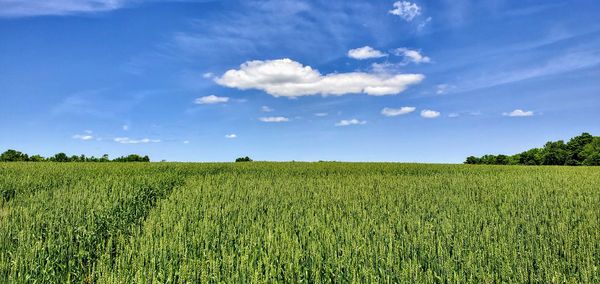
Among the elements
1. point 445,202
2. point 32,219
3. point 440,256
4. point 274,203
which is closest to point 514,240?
point 440,256

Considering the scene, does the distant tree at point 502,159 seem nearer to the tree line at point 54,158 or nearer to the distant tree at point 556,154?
the distant tree at point 556,154

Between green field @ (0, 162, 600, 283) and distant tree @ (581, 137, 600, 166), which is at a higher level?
distant tree @ (581, 137, 600, 166)

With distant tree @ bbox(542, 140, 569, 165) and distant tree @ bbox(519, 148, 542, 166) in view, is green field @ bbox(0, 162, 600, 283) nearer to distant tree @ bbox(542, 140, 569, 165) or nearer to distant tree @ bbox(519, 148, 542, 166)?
distant tree @ bbox(542, 140, 569, 165)

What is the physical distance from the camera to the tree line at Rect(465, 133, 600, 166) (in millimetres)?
47281

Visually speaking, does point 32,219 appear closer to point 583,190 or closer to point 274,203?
point 274,203

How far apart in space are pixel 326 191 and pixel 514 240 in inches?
245

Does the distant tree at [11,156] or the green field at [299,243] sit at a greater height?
the distant tree at [11,156]

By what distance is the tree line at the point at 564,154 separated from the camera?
155 feet

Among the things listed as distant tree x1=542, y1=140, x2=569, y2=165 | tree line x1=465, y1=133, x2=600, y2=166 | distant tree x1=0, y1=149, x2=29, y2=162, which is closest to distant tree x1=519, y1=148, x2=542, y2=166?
tree line x1=465, y1=133, x2=600, y2=166

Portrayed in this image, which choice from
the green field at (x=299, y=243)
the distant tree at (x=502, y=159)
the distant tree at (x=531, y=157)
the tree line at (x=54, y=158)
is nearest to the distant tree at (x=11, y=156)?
the tree line at (x=54, y=158)

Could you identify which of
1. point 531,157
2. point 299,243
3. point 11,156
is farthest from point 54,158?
point 531,157

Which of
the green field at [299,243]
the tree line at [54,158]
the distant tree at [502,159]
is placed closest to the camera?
the green field at [299,243]

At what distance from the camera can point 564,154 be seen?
50562 millimetres

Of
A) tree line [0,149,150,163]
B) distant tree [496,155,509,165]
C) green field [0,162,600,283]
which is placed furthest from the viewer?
distant tree [496,155,509,165]
